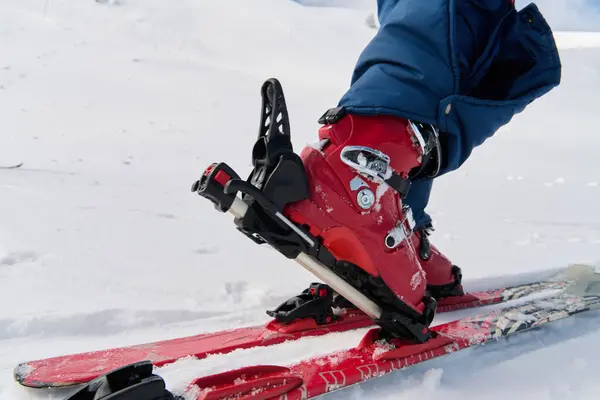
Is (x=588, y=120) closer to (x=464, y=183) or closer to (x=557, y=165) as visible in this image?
(x=557, y=165)

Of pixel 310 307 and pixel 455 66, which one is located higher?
pixel 455 66

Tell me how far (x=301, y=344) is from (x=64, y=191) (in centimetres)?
179

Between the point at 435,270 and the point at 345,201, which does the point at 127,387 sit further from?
the point at 435,270

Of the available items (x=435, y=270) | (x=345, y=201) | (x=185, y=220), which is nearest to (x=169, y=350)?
(x=345, y=201)

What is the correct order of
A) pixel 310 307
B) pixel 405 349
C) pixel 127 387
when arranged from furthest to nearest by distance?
1. pixel 310 307
2. pixel 405 349
3. pixel 127 387

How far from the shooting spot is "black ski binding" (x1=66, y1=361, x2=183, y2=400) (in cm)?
95

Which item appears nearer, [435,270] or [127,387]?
[127,387]

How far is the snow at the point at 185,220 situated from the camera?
144 cm

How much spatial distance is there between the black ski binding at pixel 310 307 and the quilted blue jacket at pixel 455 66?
1.72ft

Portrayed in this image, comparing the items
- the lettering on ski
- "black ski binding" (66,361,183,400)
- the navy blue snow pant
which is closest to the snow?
the lettering on ski

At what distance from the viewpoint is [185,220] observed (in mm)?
2510

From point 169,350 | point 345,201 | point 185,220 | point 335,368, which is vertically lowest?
point 335,368

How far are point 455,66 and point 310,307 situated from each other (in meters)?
0.81

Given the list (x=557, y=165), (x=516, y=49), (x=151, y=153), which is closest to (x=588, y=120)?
(x=557, y=165)
